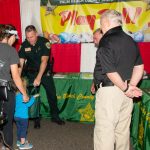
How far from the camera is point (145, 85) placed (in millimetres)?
3922

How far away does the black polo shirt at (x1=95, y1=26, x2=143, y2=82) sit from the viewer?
2.32 meters

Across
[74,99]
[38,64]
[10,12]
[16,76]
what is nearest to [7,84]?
[16,76]

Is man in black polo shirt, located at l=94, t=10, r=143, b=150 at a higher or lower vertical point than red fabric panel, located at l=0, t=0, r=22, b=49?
lower

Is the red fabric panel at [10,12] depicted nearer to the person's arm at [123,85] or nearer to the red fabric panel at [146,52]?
the red fabric panel at [146,52]

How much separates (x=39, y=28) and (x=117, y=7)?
1287mm

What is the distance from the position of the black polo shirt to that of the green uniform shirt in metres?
1.56

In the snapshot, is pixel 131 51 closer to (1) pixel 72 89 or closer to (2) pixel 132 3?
(1) pixel 72 89

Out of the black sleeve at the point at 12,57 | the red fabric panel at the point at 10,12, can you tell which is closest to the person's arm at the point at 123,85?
the black sleeve at the point at 12,57

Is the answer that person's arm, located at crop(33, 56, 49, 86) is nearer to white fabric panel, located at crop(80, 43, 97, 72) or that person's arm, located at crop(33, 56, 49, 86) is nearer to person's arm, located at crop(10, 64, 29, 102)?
person's arm, located at crop(10, 64, 29, 102)

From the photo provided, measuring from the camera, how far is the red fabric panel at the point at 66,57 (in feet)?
16.0

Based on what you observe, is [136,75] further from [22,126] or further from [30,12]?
[30,12]

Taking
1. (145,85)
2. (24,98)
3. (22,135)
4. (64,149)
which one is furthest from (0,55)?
(145,85)

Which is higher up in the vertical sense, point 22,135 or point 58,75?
point 58,75

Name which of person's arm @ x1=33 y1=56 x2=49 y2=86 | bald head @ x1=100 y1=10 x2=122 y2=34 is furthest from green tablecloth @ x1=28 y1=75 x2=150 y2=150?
bald head @ x1=100 y1=10 x2=122 y2=34
